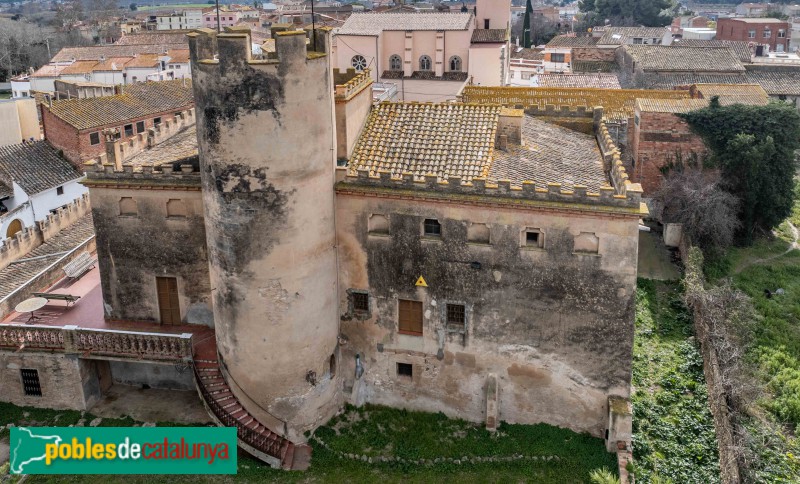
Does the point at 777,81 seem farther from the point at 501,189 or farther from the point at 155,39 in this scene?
the point at 155,39

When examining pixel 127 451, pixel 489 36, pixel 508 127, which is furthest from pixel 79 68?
pixel 127 451

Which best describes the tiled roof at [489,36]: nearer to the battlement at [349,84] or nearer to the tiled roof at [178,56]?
the battlement at [349,84]

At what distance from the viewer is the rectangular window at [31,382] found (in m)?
24.0

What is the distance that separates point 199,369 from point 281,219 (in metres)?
6.25

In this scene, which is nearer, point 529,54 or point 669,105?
point 669,105

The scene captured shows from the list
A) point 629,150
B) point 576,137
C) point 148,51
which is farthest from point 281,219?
point 148,51

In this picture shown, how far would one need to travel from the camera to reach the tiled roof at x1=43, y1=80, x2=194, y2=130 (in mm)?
46156

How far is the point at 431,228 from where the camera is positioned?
73.8 feet

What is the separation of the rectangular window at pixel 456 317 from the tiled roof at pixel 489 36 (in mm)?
36244

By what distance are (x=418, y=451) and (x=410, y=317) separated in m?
4.36

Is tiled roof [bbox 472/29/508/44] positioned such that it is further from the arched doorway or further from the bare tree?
the arched doorway

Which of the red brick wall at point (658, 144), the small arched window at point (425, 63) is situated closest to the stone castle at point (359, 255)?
the red brick wall at point (658, 144)

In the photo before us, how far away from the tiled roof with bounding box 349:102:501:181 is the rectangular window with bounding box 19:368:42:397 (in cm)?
1308

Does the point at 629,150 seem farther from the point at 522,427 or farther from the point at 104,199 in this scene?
the point at 104,199
